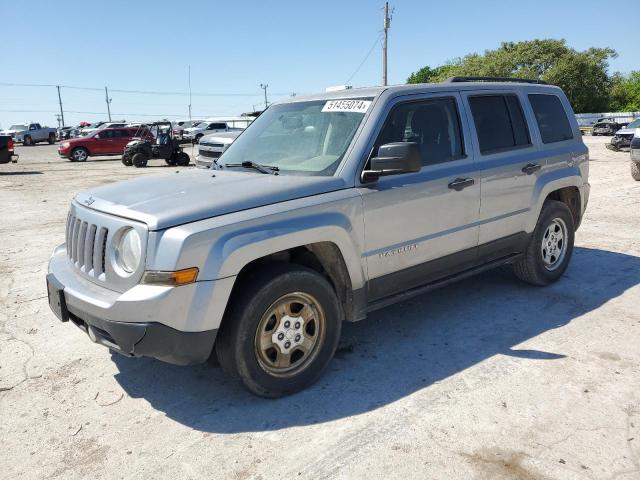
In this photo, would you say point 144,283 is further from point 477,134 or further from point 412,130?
point 477,134

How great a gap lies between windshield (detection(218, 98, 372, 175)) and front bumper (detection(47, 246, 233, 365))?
3.90ft

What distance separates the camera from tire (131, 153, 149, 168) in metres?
21.4

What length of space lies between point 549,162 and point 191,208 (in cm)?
348

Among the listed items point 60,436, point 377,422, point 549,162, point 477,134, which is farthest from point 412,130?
point 60,436

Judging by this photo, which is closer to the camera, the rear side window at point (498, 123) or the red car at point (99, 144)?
the rear side window at point (498, 123)

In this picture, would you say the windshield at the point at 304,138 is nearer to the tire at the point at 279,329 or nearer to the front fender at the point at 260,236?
the front fender at the point at 260,236

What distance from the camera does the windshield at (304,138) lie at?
3.75m

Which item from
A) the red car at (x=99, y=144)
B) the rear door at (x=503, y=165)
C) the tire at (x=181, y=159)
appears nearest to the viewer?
the rear door at (x=503, y=165)

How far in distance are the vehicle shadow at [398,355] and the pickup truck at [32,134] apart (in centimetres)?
5014

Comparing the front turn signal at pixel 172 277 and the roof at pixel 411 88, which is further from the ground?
the roof at pixel 411 88

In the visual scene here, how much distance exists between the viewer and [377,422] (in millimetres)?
3074

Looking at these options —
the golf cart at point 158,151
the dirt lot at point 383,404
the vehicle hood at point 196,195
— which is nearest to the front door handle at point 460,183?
the vehicle hood at point 196,195

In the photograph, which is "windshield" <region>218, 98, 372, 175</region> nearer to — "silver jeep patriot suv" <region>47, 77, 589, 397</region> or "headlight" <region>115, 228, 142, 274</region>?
"silver jeep patriot suv" <region>47, 77, 589, 397</region>

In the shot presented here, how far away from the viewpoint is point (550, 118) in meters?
5.20
